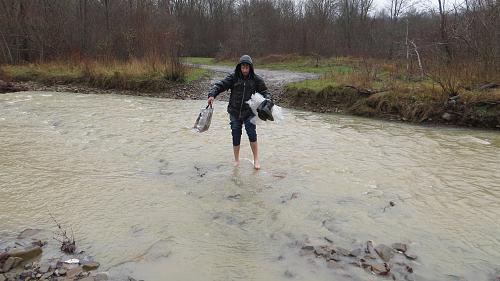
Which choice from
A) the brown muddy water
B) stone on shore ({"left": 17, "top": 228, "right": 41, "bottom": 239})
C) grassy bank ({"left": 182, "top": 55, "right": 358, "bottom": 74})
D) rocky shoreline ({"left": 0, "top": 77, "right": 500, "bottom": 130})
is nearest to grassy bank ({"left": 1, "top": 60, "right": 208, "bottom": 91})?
rocky shoreline ({"left": 0, "top": 77, "right": 500, "bottom": 130})

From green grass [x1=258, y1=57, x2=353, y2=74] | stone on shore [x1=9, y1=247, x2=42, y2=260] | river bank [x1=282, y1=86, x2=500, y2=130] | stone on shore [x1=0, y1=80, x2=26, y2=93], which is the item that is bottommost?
stone on shore [x1=9, y1=247, x2=42, y2=260]

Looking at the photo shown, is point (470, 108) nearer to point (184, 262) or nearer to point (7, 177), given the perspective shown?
point (184, 262)

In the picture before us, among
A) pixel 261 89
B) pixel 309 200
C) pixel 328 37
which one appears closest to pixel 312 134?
pixel 261 89

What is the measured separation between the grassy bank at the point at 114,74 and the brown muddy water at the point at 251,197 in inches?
284

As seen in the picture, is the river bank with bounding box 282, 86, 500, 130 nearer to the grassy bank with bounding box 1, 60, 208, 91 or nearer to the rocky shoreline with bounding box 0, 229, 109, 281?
the grassy bank with bounding box 1, 60, 208, 91

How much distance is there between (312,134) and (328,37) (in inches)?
940

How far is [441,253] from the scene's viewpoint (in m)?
4.42

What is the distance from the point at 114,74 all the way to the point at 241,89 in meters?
12.5

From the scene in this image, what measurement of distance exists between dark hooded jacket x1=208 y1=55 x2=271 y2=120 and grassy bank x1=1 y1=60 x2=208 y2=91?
11092 millimetres

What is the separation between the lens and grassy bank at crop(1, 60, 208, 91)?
17438mm

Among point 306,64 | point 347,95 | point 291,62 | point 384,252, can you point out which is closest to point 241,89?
point 384,252

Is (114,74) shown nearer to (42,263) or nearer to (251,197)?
(251,197)

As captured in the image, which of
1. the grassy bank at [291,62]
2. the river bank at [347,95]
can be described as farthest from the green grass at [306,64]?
the river bank at [347,95]

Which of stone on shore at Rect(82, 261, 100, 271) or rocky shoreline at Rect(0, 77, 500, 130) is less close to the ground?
rocky shoreline at Rect(0, 77, 500, 130)
